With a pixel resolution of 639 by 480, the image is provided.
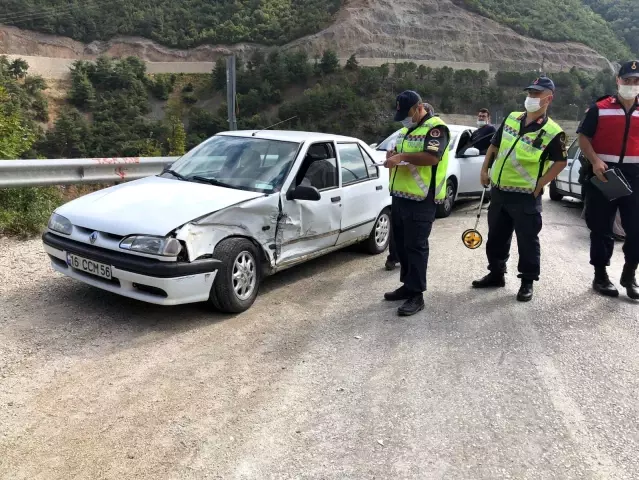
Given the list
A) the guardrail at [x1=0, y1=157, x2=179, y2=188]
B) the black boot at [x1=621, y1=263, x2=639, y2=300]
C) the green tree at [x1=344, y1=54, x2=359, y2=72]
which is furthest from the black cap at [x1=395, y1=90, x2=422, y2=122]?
the green tree at [x1=344, y1=54, x2=359, y2=72]

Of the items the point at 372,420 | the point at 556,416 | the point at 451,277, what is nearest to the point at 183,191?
the point at 372,420

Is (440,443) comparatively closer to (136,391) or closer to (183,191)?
(136,391)

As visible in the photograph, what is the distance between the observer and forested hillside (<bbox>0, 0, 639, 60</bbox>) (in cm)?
7381

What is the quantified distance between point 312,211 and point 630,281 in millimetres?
3134

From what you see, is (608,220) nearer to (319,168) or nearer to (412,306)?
(412,306)

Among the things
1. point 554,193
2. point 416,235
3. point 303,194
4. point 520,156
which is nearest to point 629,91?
point 520,156

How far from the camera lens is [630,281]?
489cm

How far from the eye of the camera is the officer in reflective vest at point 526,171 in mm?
4449

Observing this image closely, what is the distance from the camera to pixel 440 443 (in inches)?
106

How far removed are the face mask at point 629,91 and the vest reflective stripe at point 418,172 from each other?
1.64 m

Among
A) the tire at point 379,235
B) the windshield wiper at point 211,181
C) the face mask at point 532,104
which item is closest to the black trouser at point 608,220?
the face mask at point 532,104

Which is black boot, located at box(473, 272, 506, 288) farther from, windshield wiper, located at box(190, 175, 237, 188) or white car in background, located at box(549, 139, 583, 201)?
white car in background, located at box(549, 139, 583, 201)

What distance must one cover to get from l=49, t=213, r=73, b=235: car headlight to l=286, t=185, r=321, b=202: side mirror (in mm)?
1867

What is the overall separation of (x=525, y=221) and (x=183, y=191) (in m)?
3.09
